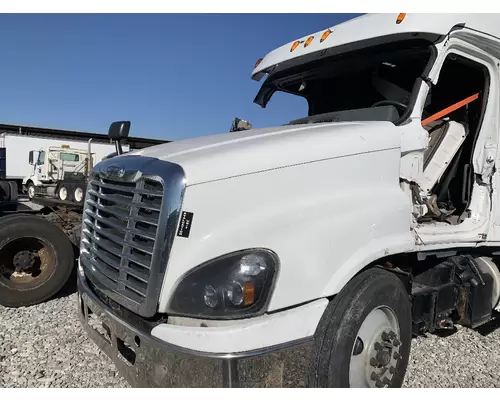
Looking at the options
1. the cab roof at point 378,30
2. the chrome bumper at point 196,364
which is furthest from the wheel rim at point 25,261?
the cab roof at point 378,30

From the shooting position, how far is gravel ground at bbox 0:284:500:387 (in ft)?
11.5

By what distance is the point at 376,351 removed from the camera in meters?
2.80

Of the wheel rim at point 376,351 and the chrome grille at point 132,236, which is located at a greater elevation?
the chrome grille at point 132,236

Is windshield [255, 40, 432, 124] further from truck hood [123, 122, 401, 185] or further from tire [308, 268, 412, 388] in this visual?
tire [308, 268, 412, 388]

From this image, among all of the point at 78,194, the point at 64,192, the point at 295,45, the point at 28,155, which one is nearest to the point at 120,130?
the point at 295,45

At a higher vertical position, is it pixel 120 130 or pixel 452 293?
pixel 120 130

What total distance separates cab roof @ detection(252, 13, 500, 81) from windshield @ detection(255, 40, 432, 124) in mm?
102

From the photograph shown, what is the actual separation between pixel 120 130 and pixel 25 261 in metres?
2.49

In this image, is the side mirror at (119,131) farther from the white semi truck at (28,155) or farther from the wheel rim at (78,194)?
the white semi truck at (28,155)

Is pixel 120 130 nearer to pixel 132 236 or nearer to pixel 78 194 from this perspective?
pixel 132 236

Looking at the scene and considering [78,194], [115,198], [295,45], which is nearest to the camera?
[115,198]

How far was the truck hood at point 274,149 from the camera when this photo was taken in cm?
246

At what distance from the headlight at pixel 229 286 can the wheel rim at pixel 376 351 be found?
2.48 ft

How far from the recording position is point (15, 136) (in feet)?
81.6
